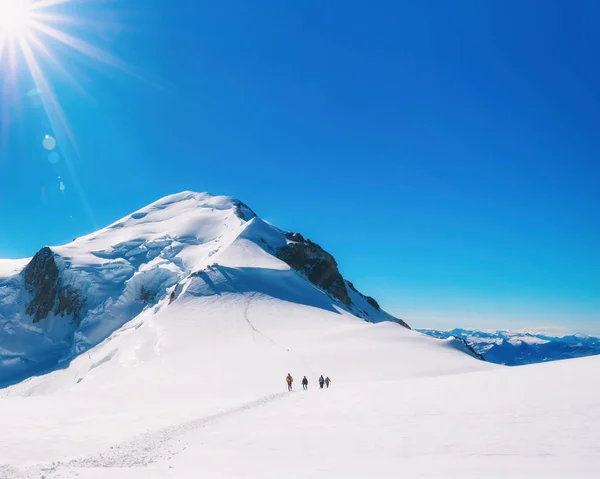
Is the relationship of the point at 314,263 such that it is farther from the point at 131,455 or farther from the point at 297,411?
the point at 131,455

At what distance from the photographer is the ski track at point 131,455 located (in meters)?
11.8

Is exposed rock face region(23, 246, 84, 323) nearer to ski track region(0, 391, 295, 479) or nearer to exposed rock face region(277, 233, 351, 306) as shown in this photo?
exposed rock face region(277, 233, 351, 306)

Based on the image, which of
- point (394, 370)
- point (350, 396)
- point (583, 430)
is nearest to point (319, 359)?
point (394, 370)

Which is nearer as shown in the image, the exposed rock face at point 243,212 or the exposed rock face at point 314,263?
the exposed rock face at point 314,263

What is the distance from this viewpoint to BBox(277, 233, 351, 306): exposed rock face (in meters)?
110

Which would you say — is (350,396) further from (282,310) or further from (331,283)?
(331,283)

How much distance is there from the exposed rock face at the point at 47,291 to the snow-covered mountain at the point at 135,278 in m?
0.23

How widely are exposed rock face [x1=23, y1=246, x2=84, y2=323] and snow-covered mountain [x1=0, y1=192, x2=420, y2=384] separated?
0.23 m

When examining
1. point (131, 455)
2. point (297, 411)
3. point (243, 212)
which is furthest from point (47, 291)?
point (131, 455)

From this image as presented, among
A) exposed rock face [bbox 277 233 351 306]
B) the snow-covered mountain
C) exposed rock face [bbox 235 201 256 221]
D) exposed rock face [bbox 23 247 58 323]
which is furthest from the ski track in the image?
exposed rock face [bbox 235 201 256 221]

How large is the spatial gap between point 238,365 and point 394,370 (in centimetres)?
1595

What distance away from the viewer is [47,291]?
295 ft

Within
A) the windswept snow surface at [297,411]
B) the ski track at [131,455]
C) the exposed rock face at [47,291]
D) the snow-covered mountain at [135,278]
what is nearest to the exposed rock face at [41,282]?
the exposed rock face at [47,291]

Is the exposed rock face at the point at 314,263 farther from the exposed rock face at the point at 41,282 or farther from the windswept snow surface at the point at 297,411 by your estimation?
the exposed rock face at the point at 41,282
